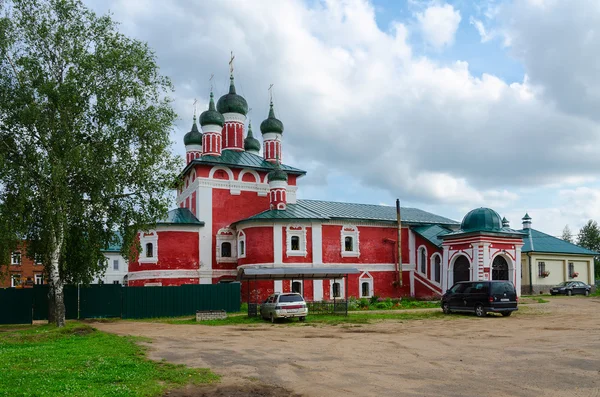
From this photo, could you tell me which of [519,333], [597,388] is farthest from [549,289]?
[597,388]

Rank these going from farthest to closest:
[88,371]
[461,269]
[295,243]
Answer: [461,269], [295,243], [88,371]

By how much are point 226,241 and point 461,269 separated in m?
15.8

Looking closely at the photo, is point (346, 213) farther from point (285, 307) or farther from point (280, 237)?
point (285, 307)

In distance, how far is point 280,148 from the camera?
40188mm

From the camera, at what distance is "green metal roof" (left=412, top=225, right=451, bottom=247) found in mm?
37844

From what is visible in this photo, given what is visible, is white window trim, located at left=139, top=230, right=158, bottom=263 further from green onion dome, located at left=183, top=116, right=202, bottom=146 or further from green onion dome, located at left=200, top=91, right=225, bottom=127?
green onion dome, located at left=183, top=116, right=202, bottom=146

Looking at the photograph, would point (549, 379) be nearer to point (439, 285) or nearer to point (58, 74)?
point (58, 74)

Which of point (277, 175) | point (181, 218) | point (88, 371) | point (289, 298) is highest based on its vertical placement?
point (277, 175)

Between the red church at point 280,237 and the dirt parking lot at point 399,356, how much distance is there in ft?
38.1

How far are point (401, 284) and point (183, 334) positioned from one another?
72.9ft

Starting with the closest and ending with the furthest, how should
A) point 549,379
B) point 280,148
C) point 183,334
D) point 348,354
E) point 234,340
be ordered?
1. point 549,379
2. point 348,354
3. point 234,340
4. point 183,334
5. point 280,148

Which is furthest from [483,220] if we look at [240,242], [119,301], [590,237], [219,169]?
[590,237]

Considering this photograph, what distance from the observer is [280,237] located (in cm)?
3406

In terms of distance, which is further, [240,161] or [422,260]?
[422,260]
